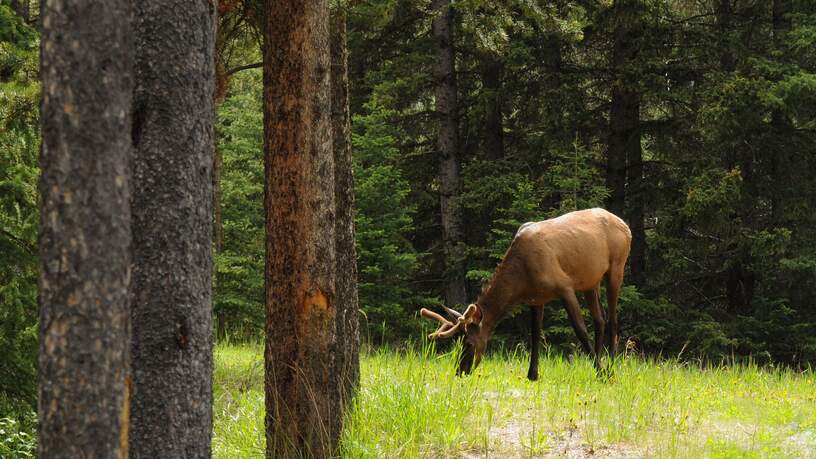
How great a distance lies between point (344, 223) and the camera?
Result: 23.7 ft

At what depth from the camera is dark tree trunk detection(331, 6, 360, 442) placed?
7.05m

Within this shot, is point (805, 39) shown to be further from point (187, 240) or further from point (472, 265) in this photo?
point (187, 240)

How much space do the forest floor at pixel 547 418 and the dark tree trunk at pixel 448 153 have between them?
768 cm

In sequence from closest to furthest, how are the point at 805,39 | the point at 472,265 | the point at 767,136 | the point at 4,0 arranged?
the point at 4,0 < the point at 805,39 < the point at 767,136 < the point at 472,265

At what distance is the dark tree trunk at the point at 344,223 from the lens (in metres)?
7.05

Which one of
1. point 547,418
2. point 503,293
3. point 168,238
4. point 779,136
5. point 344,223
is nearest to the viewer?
point 168,238

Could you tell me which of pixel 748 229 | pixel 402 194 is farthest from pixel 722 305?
pixel 402 194

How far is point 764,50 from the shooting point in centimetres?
1669

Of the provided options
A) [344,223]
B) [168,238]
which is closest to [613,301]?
[344,223]

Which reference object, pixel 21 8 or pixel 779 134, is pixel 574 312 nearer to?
pixel 779 134

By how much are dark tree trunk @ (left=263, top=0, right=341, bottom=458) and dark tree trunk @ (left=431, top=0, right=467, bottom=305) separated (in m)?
11.4

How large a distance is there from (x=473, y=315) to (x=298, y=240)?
4261 millimetres

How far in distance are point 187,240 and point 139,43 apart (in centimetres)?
100

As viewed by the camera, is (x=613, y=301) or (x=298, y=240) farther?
(x=613, y=301)
